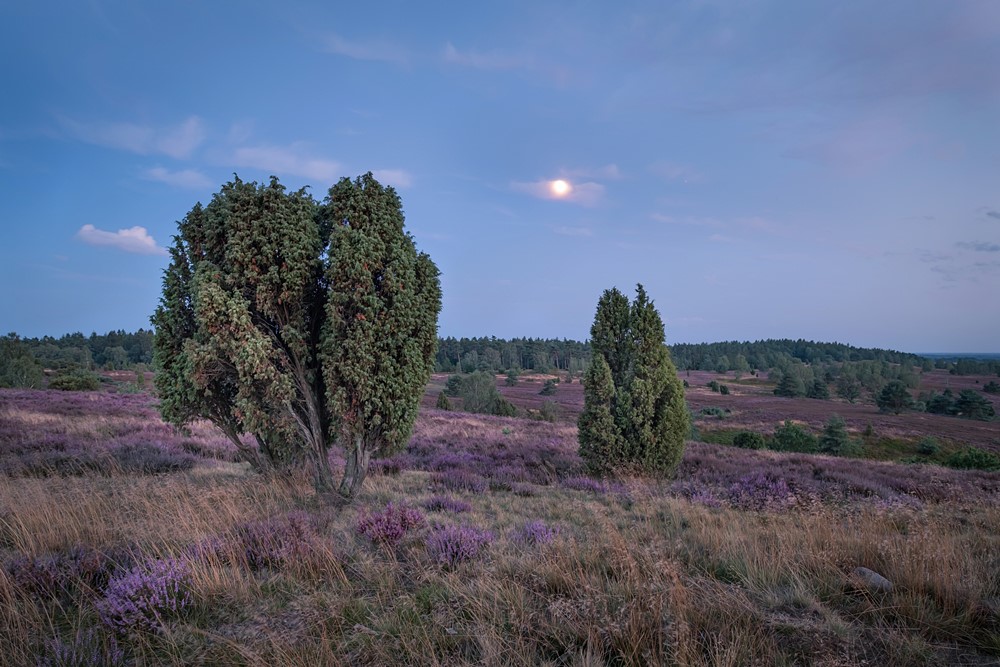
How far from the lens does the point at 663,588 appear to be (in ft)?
11.4

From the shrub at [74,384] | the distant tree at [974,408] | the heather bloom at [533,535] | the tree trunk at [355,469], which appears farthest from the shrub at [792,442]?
the shrub at [74,384]

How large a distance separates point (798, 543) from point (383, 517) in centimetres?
493

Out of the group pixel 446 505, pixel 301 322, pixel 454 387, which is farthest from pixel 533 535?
pixel 454 387

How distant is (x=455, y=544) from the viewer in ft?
16.1

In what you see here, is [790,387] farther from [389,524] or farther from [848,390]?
[389,524]

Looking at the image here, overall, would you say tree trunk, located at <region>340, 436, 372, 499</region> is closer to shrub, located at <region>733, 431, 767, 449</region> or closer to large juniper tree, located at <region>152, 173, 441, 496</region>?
large juniper tree, located at <region>152, 173, 441, 496</region>

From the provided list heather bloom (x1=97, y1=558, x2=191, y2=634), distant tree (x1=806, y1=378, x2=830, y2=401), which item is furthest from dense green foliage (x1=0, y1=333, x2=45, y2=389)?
distant tree (x1=806, y1=378, x2=830, y2=401)

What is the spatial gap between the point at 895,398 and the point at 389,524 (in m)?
65.6

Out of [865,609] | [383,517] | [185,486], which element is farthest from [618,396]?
[185,486]

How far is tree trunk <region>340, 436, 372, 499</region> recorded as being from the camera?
787 centimetres

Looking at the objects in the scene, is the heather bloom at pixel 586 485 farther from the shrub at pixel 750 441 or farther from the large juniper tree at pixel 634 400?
the shrub at pixel 750 441

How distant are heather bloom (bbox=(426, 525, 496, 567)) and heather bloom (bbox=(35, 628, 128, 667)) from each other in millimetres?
2479

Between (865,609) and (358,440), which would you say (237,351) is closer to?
(358,440)

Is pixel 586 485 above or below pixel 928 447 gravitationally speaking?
above
